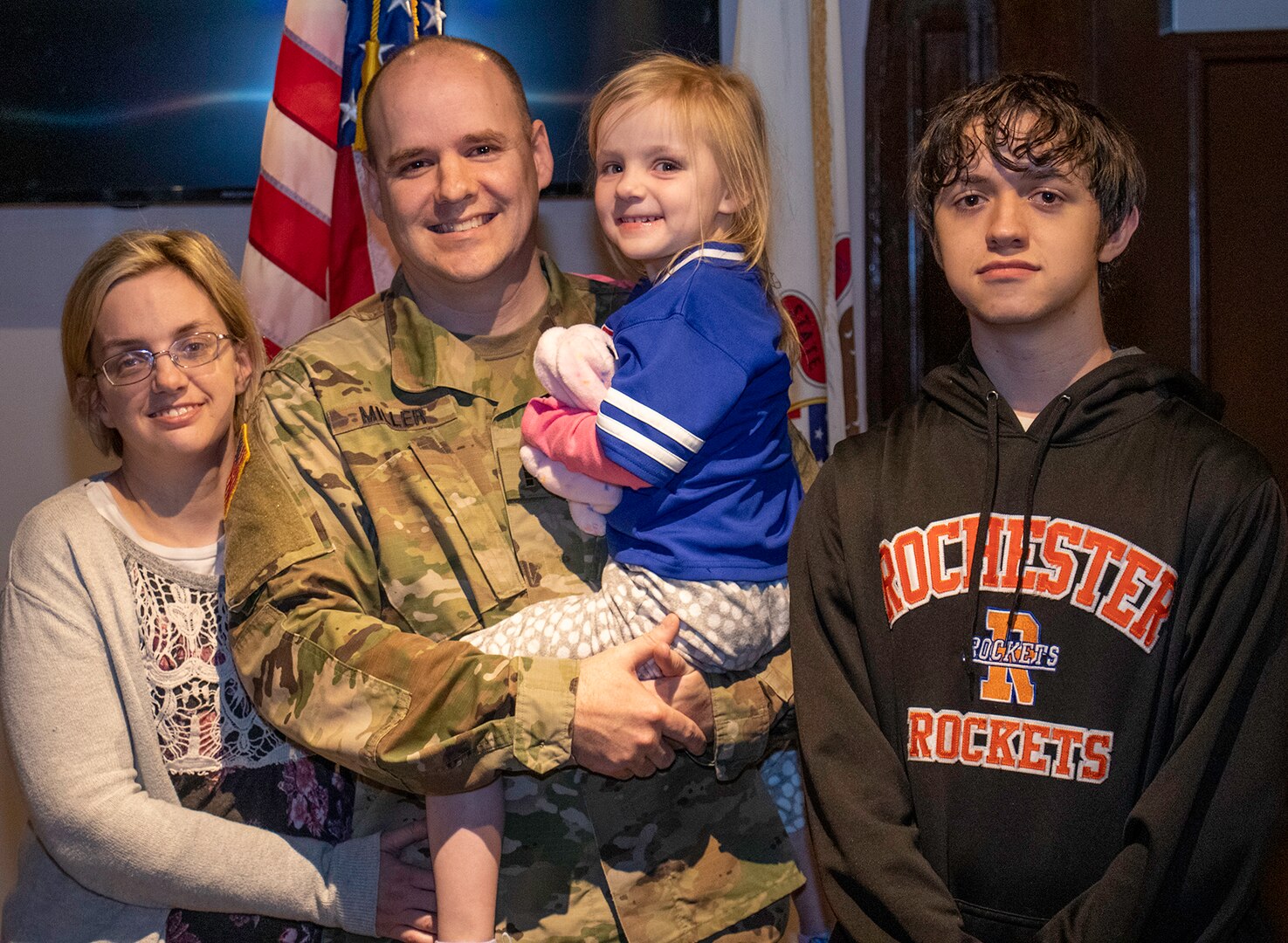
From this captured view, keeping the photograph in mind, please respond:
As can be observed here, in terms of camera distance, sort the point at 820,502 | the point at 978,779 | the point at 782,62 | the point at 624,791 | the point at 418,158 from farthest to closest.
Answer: the point at 782,62, the point at 418,158, the point at 624,791, the point at 820,502, the point at 978,779

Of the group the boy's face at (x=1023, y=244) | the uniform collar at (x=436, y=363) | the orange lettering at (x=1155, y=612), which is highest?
the boy's face at (x=1023, y=244)

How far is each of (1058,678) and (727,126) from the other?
0.94 metres

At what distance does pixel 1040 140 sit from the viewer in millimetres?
1613

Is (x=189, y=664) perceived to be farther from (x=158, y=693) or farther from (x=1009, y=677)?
(x=1009, y=677)

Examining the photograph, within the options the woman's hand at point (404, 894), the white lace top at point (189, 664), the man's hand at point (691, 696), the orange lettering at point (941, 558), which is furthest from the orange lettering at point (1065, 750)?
the white lace top at point (189, 664)

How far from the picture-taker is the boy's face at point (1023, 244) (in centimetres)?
159

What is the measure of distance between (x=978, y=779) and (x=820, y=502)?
0.42 m

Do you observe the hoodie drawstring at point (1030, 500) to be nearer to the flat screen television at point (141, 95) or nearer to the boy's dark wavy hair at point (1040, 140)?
the boy's dark wavy hair at point (1040, 140)

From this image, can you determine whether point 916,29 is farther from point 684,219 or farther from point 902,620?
point 902,620

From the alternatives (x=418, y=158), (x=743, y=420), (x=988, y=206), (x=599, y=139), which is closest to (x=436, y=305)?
(x=418, y=158)

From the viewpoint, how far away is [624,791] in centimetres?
189

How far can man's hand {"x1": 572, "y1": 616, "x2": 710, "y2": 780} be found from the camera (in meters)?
1.71

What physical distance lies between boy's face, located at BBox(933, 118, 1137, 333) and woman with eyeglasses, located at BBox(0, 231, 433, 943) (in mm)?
1145

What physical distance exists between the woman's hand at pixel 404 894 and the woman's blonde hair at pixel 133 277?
2.49ft
